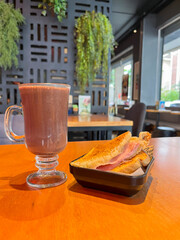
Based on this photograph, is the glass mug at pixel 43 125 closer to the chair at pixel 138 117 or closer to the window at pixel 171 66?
the chair at pixel 138 117

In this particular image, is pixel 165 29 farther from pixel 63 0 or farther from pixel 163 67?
pixel 63 0

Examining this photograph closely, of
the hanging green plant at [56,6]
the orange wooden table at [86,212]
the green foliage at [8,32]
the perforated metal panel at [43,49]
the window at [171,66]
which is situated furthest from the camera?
the window at [171,66]

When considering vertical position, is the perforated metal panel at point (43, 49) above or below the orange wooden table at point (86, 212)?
above

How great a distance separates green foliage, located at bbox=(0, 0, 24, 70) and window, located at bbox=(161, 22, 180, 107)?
14.7 ft

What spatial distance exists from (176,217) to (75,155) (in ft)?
1.45

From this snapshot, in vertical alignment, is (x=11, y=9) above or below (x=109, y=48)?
above

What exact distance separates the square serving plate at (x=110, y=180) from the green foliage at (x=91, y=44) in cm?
236

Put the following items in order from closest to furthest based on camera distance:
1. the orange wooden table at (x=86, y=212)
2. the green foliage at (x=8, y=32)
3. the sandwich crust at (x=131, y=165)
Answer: the orange wooden table at (x=86, y=212)
the sandwich crust at (x=131, y=165)
the green foliage at (x=8, y=32)

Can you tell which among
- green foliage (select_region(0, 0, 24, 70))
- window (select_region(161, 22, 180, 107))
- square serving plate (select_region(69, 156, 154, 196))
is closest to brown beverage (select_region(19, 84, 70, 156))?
square serving plate (select_region(69, 156, 154, 196))

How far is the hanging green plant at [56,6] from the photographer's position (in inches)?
92.0

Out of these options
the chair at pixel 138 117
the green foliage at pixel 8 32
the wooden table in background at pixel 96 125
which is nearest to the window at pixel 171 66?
the chair at pixel 138 117

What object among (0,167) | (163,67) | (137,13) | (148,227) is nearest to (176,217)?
(148,227)

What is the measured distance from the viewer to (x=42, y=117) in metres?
0.48

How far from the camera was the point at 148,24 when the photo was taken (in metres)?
5.72
